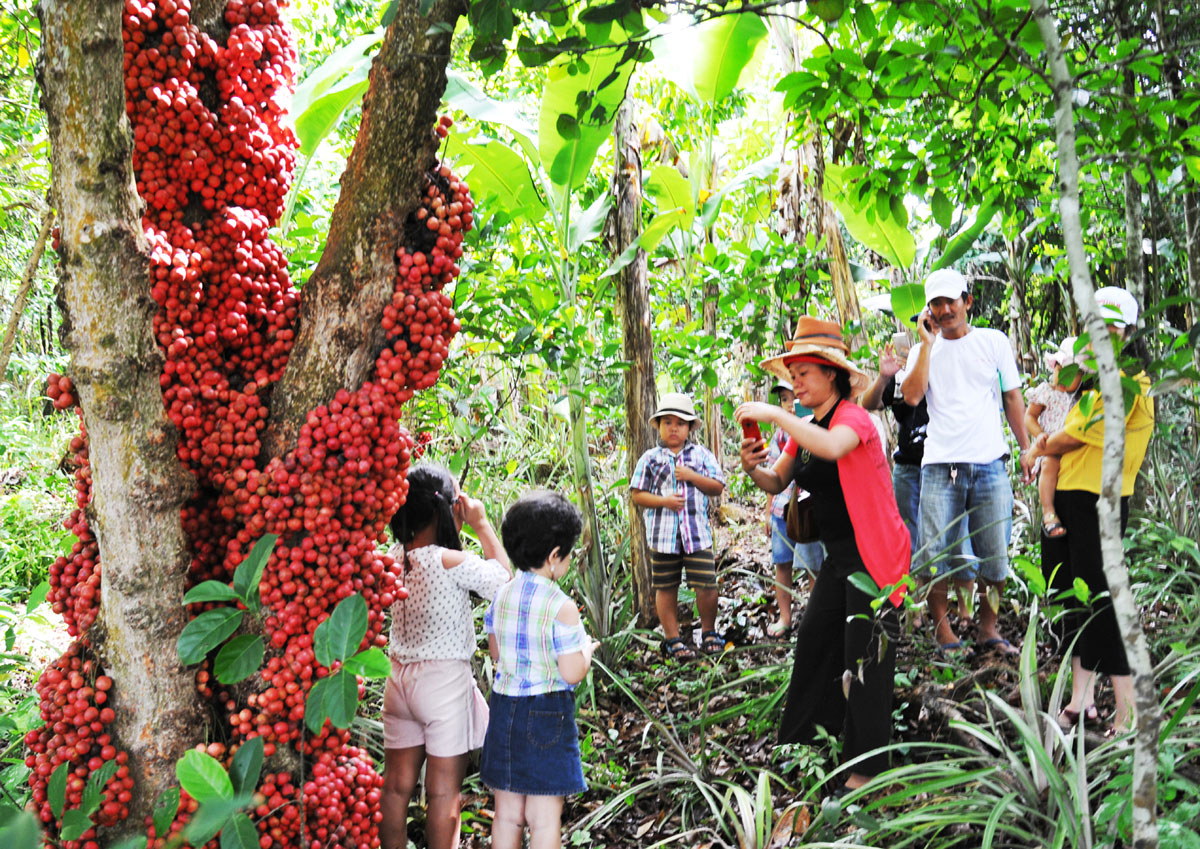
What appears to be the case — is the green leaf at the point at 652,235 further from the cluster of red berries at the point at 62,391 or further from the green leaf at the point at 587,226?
the cluster of red berries at the point at 62,391

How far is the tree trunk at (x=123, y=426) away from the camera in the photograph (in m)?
1.76

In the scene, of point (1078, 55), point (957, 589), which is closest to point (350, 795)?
point (957, 589)

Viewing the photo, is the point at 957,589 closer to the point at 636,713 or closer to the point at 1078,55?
the point at 636,713

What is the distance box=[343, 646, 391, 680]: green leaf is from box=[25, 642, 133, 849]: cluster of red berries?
0.69 metres

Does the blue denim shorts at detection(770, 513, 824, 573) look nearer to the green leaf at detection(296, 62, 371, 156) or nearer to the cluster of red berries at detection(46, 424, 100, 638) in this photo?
the green leaf at detection(296, 62, 371, 156)

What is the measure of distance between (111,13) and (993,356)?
3.87 metres

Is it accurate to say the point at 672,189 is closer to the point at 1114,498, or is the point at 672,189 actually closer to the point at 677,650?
the point at 677,650

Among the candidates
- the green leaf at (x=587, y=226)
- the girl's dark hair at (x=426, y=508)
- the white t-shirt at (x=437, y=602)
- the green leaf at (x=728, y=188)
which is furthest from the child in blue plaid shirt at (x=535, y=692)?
the green leaf at (x=728, y=188)

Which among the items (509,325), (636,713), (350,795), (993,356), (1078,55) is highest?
(1078,55)

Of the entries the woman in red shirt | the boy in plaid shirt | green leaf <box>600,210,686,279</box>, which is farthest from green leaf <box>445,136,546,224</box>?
the woman in red shirt

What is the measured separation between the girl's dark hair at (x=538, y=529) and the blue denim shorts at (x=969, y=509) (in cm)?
218

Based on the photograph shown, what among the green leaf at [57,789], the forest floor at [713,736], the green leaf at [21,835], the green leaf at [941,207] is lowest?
the forest floor at [713,736]

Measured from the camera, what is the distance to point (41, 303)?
327 inches

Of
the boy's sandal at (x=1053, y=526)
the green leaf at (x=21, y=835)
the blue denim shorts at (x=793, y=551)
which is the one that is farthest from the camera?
the blue denim shorts at (x=793, y=551)
